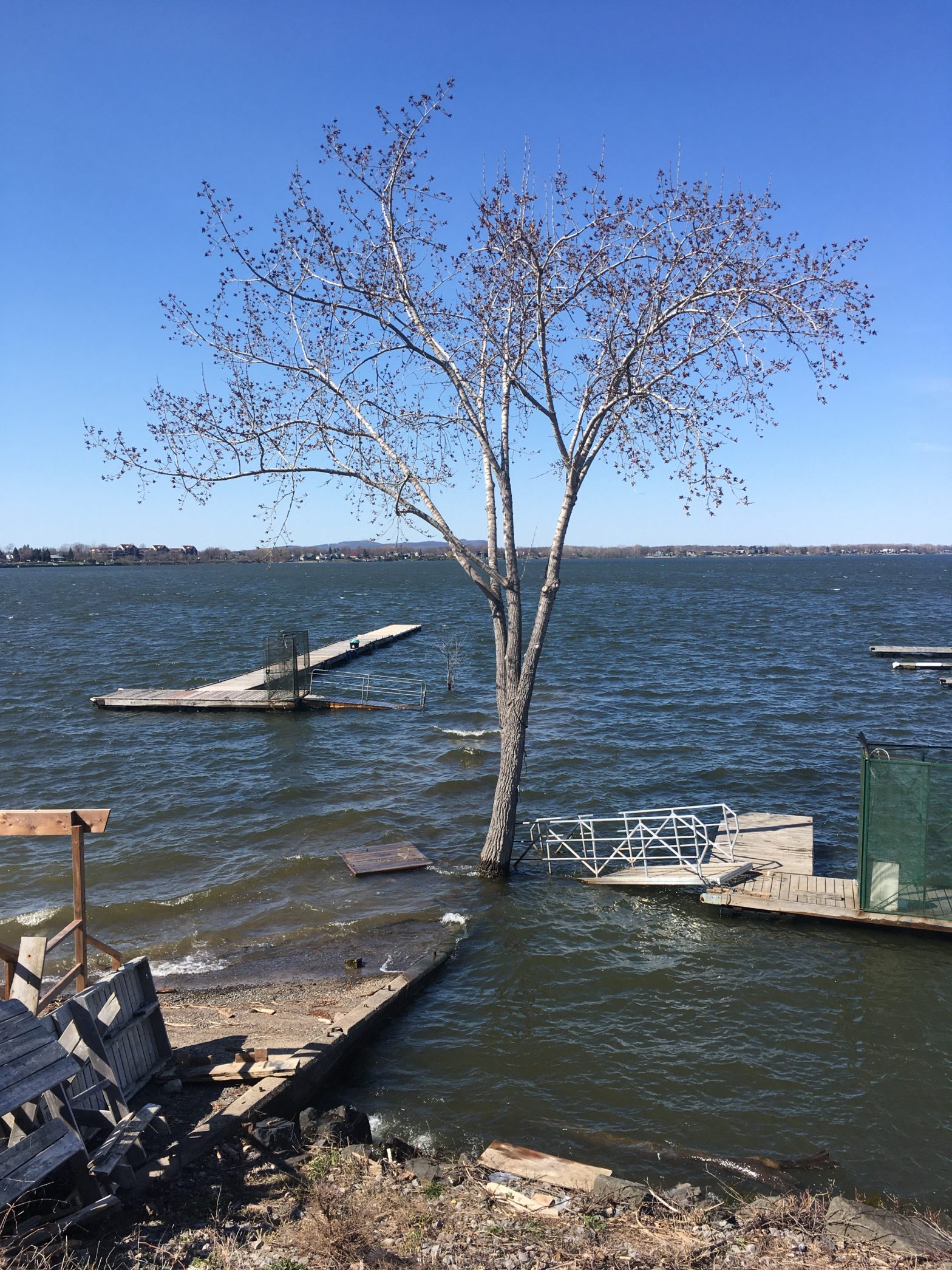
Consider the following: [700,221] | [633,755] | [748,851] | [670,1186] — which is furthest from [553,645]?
[670,1186]

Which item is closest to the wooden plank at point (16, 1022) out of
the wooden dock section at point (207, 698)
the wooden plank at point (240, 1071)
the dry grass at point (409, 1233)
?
the dry grass at point (409, 1233)

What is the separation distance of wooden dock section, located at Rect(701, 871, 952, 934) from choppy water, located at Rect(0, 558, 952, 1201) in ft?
0.89

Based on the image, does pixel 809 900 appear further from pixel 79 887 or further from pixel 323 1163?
pixel 79 887

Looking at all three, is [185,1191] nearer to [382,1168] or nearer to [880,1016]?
[382,1168]

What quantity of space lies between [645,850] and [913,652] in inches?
1322

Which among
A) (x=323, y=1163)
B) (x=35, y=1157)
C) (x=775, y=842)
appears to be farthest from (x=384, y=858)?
(x=35, y=1157)

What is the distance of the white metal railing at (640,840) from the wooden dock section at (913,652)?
30.6m

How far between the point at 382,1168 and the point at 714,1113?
3681 mm

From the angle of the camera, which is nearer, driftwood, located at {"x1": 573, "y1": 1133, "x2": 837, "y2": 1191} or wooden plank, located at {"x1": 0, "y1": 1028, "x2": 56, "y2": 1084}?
wooden plank, located at {"x1": 0, "y1": 1028, "x2": 56, "y2": 1084}

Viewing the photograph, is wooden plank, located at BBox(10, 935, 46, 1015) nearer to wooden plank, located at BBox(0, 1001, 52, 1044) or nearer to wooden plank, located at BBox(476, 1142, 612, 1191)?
wooden plank, located at BBox(0, 1001, 52, 1044)

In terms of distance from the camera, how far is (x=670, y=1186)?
24.9ft

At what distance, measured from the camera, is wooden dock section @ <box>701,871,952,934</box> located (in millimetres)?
12656

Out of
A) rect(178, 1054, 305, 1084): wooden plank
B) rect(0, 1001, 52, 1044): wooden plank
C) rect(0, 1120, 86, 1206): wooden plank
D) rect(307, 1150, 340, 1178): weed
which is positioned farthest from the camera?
rect(178, 1054, 305, 1084): wooden plank

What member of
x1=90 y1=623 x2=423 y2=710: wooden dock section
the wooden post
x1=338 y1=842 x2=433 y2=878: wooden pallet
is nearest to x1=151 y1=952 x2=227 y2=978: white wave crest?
x1=338 y1=842 x2=433 y2=878: wooden pallet
